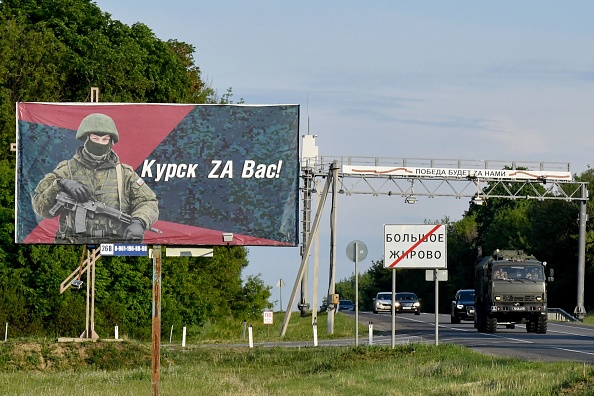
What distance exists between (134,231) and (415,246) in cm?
1206

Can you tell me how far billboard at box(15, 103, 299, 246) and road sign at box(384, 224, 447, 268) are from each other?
997 centimetres

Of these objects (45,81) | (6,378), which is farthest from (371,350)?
(45,81)

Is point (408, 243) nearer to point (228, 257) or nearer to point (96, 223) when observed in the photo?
point (96, 223)

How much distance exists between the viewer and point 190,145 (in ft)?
133

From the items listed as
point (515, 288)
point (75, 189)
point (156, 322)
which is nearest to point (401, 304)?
point (515, 288)

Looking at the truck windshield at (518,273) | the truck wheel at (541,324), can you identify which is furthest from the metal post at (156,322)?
the truck wheel at (541,324)

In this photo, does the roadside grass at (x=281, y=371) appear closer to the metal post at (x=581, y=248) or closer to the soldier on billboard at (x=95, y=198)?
the soldier on billboard at (x=95, y=198)

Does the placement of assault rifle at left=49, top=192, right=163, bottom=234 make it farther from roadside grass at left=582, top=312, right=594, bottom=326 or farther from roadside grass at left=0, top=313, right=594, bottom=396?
roadside grass at left=582, top=312, right=594, bottom=326

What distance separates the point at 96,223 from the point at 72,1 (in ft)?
88.2

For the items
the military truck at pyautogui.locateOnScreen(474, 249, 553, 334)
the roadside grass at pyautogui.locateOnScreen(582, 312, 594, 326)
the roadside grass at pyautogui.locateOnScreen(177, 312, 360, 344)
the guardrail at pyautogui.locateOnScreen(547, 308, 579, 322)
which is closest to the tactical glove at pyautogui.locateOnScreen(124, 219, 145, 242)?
the roadside grass at pyautogui.locateOnScreen(177, 312, 360, 344)

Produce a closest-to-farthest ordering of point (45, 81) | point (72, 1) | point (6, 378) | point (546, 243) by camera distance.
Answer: point (6, 378), point (45, 81), point (72, 1), point (546, 243)

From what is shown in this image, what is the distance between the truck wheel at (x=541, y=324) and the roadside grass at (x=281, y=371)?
1063 centimetres

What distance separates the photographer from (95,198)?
3978 cm

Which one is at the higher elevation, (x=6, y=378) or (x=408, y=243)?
(x=408, y=243)
